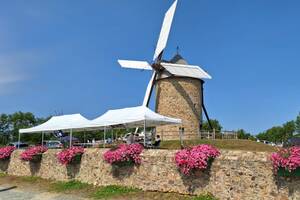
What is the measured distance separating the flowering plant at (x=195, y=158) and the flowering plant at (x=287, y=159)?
225cm

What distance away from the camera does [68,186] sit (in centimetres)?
1641

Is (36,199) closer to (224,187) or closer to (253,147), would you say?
(224,187)

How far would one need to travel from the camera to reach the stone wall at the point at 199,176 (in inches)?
417

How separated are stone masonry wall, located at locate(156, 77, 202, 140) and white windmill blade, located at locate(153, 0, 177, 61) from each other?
170 inches

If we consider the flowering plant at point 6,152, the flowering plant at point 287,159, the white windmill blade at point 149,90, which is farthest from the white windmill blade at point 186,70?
the flowering plant at point 287,159

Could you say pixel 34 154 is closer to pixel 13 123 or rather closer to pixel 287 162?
pixel 287 162

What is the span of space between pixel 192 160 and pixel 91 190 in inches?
206

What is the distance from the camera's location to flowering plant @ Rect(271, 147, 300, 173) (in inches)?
388

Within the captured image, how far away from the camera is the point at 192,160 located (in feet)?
40.0

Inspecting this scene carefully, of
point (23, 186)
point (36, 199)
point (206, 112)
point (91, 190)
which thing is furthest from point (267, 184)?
point (206, 112)

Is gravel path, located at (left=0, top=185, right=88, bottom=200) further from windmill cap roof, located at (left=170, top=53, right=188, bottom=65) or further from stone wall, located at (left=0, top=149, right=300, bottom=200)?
windmill cap roof, located at (left=170, top=53, right=188, bottom=65)

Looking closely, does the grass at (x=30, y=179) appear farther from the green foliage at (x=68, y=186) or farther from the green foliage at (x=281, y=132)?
the green foliage at (x=281, y=132)

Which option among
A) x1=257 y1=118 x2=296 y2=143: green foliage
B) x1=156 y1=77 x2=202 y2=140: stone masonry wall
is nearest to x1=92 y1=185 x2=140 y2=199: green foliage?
x1=156 y1=77 x2=202 y2=140: stone masonry wall

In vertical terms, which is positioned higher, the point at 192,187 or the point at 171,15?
the point at 171,15
